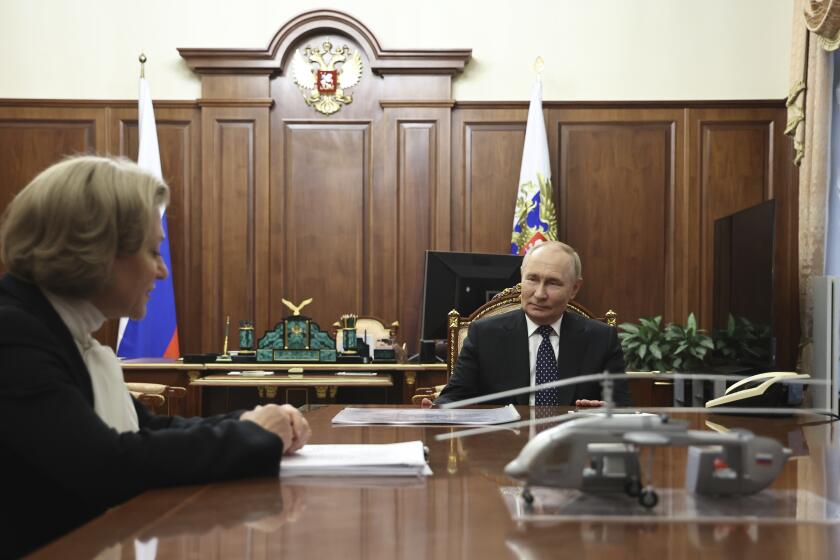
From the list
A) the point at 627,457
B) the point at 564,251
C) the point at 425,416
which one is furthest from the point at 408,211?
the point at 627,457

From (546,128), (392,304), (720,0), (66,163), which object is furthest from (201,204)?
(66,163)

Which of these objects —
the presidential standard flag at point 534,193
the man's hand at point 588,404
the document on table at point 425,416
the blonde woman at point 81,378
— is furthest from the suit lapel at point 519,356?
the presidential standard flag at point 534,193

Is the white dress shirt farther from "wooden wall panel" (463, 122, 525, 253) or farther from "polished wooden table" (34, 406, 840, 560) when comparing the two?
"wooden wall panel" (463, 122, 525, 253)

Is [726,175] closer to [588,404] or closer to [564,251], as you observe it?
[564,251]

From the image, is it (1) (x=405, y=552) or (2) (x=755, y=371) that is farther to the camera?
(2) (x=755, y=371)

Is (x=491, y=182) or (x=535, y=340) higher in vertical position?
(x=491, y=182)

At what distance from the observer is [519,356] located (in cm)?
366

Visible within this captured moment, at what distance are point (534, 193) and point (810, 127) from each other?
1.89 metres

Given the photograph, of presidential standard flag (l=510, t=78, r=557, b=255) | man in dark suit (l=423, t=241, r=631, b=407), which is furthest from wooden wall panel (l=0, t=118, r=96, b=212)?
man in dark suit (l=423, t=241, r=631, b=407)

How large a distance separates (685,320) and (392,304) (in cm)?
223

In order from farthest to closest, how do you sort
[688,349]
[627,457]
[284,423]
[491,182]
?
[491,182]
[688,349]
[284,423]
[627,457]

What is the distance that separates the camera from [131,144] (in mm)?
7141

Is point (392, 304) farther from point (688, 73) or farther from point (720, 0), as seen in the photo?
point (720, 0)

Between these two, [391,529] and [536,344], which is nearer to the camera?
[391,529]
